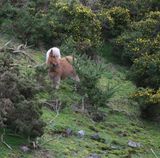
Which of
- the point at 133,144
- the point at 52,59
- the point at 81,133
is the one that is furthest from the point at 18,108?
the point at 52,59

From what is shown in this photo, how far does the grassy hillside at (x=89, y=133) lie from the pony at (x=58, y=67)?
27cm

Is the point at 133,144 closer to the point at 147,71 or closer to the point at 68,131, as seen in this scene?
the point at 68,131

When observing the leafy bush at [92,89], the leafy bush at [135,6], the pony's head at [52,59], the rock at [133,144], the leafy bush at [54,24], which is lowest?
the rock at [133,144]

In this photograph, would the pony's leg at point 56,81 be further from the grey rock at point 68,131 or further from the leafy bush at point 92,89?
the grey rock at point 68,131

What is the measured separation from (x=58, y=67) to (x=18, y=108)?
13.7ft

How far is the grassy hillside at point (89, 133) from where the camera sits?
925cm

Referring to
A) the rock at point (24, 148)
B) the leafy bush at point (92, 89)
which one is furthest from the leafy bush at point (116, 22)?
the rock at point (24, 148)

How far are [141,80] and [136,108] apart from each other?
94 centimetres

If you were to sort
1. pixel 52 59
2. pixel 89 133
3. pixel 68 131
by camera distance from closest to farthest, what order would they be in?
pixel 68 131
pixel 89 133
pixel 52 59

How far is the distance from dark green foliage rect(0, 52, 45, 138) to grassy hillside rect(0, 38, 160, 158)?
36 cm

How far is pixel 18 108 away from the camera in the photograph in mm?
8719

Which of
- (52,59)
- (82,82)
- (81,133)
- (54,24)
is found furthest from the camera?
(54,24)

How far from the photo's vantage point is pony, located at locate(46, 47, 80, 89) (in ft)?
41.2

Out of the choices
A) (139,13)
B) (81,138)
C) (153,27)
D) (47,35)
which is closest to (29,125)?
(81,138)
